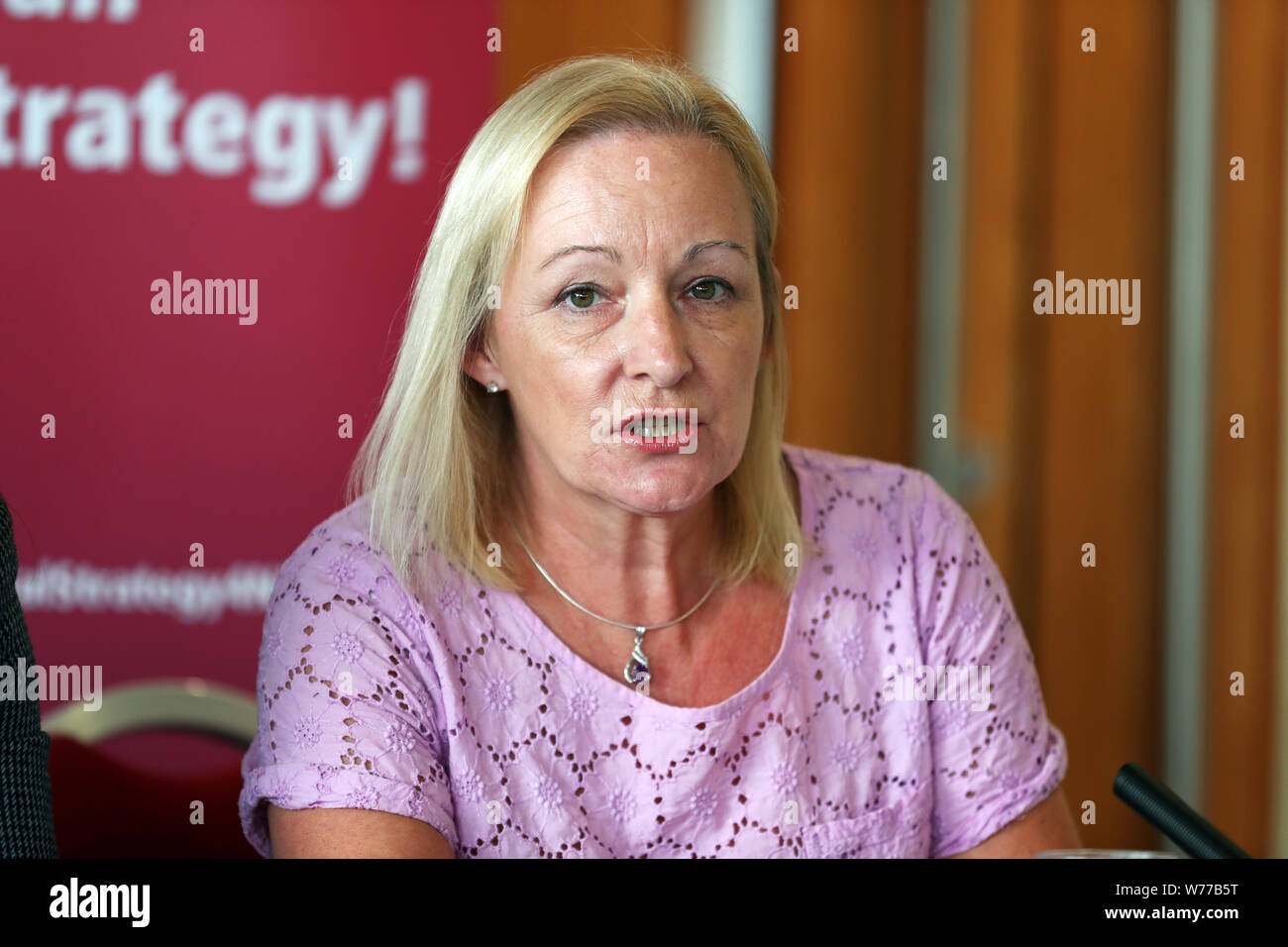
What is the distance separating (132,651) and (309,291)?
60 cm

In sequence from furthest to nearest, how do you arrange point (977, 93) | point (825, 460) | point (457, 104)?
point (977, 93)
point (457, 104)
point (825, 460)

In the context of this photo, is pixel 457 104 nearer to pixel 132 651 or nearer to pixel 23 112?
pixel 23 112

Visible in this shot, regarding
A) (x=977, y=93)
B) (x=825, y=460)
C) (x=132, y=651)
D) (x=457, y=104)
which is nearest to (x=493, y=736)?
(x=825, y=460)

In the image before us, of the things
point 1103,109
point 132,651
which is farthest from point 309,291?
point 1103,109

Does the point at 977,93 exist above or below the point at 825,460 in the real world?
above

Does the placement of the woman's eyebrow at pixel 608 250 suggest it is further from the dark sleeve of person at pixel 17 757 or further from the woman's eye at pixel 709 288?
the dark sleeve of person at pixel 17 757

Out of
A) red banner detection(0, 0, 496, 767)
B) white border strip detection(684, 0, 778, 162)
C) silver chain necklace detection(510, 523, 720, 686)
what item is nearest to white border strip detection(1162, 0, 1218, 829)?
white border strip detection(684, 0, 778, 162)

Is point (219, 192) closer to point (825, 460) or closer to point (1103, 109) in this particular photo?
point (825, 460)

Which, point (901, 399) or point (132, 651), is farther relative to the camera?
point (901, 399)

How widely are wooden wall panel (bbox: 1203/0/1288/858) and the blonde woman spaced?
45.6 inches

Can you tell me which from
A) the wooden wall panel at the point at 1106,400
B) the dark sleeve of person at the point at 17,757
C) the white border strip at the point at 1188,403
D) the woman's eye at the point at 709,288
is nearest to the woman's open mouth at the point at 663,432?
the woman's eye at the point at 709,288

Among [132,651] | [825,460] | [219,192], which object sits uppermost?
[219,192]

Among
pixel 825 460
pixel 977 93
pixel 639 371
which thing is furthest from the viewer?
pixel 977 93
